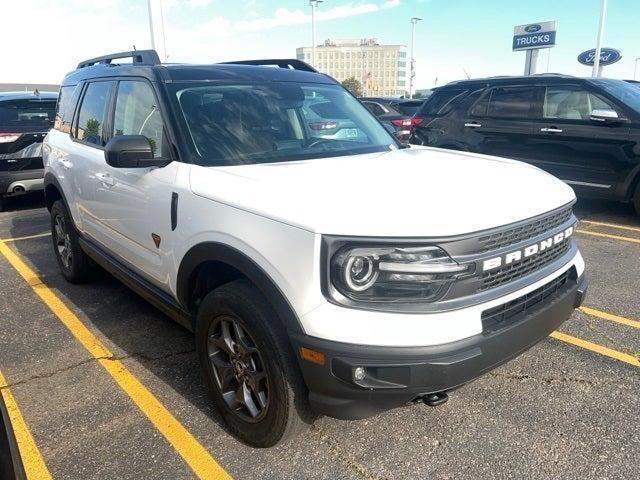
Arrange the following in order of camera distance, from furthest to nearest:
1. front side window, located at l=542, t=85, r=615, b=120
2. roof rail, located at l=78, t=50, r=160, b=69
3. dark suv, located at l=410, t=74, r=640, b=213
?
1. front side window, located at l=542, t=85, r=615, b=120
2. dark suv, located at l=410, t=74, r=640, b=213
3. roof rail, located at l=78, t=50, r=160, b=69

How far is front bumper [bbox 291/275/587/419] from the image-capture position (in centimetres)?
200

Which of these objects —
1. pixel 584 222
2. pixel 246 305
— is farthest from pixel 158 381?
pixel 584 222

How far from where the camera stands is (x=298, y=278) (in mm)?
2100

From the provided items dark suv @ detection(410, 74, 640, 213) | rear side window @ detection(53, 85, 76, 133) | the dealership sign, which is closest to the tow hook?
rear side window @ detection(53, 85, 76, 133)

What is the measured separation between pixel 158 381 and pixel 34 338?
128 centimetres

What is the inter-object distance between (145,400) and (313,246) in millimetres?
1636

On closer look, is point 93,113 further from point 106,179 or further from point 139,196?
point 139,196

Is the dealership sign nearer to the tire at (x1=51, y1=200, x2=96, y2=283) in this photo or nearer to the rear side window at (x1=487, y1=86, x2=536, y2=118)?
the rear side window at (x1=487, y1=86, x2=536, y2=118)

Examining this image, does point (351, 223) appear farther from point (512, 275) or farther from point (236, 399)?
point (236, 399)

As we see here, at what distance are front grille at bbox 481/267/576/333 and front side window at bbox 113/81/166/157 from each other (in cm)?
195

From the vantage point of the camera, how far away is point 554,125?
7105mm

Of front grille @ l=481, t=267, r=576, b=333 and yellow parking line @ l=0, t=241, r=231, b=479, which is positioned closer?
front grille @ l=481, t=267, r=576, b=333

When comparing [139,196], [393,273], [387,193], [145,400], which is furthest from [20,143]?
[393,273]

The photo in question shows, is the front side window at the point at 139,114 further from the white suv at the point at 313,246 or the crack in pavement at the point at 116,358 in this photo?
the crack in pavement at the point at 116,358
